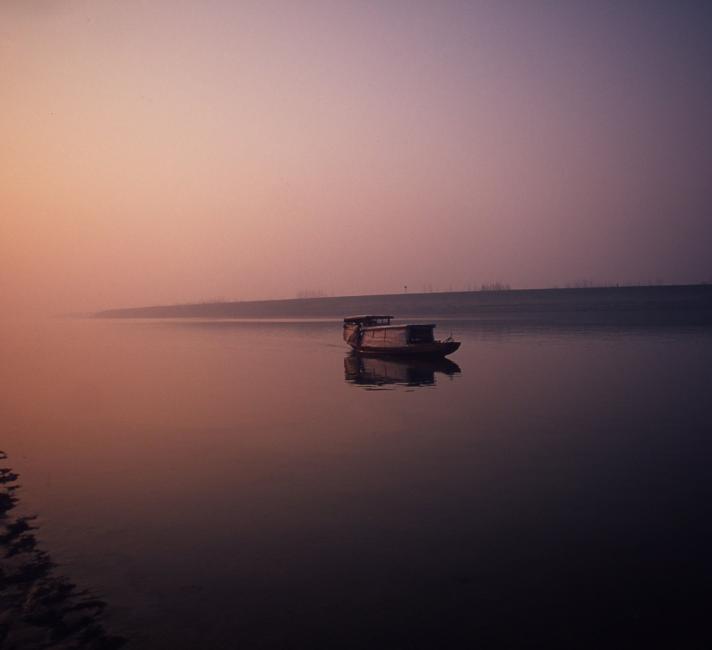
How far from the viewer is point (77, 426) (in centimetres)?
2573

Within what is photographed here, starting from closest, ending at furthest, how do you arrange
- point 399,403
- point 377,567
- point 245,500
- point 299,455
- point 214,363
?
point 377,567 < point 245,500 < point 299,455 < point 399,403 < point 214,363

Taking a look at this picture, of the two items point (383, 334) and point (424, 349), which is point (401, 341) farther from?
point (424, 349)

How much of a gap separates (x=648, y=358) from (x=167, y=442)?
1608 inches

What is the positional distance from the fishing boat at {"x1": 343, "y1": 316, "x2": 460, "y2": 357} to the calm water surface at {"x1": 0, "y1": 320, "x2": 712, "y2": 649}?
1592 centimetres

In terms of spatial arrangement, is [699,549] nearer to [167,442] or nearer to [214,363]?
[167,442]

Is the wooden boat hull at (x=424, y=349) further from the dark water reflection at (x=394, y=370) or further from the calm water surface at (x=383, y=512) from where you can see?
the calm water surface at (x=383, y=512)

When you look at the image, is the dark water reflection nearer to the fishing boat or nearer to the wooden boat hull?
the wooden boat hull

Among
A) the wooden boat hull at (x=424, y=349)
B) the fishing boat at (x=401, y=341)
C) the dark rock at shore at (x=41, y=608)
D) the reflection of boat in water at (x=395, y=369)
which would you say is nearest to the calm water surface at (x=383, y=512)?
the dark rock at shore at (x=41, y=608)

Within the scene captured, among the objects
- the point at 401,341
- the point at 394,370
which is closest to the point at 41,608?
the point at 394,370

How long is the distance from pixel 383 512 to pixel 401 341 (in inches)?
1467

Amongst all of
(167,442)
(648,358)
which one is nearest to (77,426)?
(167,442)

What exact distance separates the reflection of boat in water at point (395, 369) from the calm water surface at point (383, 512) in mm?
5932

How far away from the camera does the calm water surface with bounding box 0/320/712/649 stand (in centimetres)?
928

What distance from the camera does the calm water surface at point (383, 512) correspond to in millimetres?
9281
